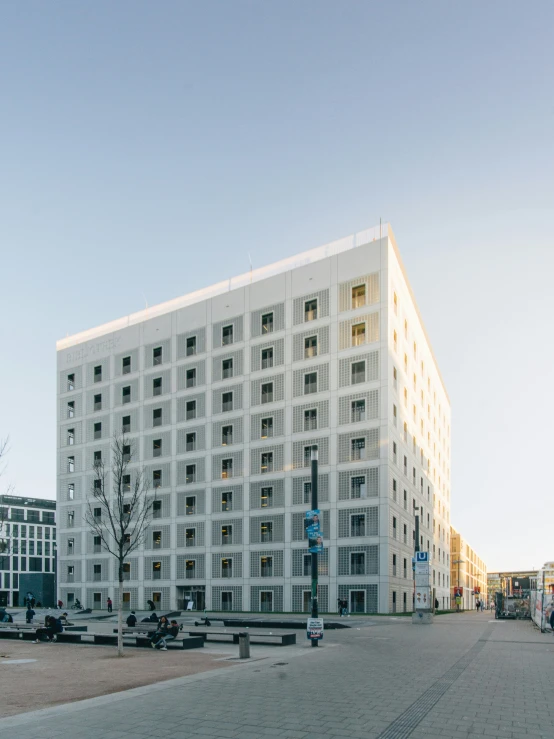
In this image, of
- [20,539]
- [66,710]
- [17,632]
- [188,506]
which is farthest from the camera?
[20,539]

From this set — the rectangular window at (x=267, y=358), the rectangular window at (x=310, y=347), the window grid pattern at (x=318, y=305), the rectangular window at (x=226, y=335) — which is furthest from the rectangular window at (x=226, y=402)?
the window grid pattern at (x=318, y=305)

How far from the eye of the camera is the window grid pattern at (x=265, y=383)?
60125 millimetres

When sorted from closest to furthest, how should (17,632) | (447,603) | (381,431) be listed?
1. (17,632)
2. (381,431)
3. (447,603)

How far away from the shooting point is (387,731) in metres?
10.6

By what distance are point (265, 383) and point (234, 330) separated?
6.43 m

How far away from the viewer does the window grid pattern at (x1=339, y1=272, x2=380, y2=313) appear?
56.6 m

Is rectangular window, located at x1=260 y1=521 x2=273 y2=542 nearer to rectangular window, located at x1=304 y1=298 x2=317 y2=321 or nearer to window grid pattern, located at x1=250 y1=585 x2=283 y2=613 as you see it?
window grid pattern, located at x1=250 y1=585 x2=283 y2=613

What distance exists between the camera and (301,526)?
56.7 meters

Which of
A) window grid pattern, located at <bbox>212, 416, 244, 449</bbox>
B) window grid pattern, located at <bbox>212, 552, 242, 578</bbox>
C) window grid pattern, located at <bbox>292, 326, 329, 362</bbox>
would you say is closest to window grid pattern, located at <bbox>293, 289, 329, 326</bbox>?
window grid pattern, located at <bbox>292, 326, 329, 362</bbox>

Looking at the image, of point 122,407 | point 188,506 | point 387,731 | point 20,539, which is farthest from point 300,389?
point 20,539

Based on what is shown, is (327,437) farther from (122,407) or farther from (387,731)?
(387,731)

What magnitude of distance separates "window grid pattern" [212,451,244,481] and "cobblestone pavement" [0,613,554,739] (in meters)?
40.9

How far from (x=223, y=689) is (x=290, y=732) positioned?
14.4 feet

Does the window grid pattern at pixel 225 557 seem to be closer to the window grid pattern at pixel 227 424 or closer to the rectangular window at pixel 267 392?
the window grid pattern at pixel 227 424
